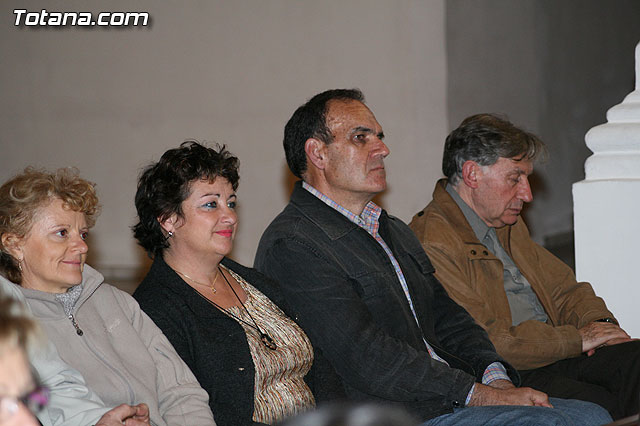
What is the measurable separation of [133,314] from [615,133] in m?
2.31

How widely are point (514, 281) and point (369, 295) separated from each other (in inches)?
36.3

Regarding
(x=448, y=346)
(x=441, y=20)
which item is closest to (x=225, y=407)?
(x=448, y=346)

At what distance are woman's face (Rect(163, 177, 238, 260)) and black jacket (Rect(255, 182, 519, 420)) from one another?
0.77 feet

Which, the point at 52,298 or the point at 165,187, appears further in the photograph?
the point at 165,187

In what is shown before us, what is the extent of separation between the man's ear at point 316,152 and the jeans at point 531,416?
3.26 ft

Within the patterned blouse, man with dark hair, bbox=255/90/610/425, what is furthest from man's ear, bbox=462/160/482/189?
the patterned blouse

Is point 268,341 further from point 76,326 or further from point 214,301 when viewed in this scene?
point 76,326

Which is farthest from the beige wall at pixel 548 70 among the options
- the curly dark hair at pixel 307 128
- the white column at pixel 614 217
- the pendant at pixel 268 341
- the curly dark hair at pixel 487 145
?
the pendant at pixel 268 341

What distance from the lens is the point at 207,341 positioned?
2428mm

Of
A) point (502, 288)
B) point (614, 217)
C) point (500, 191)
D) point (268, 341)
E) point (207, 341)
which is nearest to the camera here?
point (207, 341)

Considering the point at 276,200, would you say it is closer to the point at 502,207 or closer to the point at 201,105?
the point at 201,105

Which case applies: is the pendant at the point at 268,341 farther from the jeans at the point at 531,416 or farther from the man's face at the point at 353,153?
the man's face at the point at 353,153

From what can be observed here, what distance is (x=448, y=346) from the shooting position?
3025 millimetres

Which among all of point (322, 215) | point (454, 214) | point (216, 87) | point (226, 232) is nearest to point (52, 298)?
point (226, 232)
